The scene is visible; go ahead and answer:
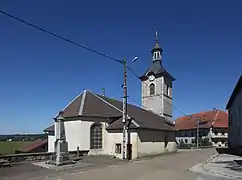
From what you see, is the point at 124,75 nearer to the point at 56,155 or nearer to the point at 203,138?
the point at 56,155

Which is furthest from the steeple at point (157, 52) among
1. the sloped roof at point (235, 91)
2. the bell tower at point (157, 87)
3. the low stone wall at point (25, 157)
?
the low stone wall at point (25, 157)

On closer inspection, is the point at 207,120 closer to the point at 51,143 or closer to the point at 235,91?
the point at 235,91

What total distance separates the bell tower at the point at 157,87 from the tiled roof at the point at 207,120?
22.9 meters

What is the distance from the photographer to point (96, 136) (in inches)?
1215

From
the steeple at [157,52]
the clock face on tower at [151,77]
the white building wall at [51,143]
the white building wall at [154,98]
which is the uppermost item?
the steeple at [157,52]

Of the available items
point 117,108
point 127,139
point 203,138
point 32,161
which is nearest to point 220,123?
point 203,138

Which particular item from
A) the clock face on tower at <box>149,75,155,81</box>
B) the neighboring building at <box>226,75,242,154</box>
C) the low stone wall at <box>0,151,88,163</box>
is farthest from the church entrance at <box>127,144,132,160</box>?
the clock face on tower at <box>149,75,155,81</box>

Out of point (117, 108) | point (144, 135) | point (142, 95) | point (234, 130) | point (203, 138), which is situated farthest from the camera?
point (203, 138)

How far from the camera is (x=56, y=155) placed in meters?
20.5

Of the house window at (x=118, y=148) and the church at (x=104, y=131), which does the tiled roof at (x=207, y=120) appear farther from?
the house window at (x=118, y=148)

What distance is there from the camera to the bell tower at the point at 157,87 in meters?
45.1

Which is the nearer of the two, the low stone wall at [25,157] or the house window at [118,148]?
the low stone wall at [25,157]

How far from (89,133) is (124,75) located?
813 cm

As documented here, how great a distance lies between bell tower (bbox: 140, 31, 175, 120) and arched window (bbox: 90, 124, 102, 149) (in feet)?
53.5
